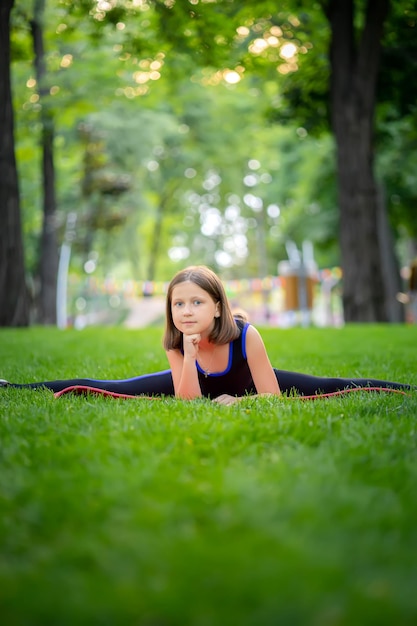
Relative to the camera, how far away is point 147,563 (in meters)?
1.63

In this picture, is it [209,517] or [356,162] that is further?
[356,162]

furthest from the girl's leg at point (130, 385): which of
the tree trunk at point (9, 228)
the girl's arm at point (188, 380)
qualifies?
the tree trunk at point (9, 228)

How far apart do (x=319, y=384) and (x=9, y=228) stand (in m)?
8.38

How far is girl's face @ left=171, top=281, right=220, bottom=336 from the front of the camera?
419cm

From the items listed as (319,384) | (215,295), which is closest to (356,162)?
(319,384)

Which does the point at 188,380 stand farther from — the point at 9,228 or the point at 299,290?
the point at 299,290

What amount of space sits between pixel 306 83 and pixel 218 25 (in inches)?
109

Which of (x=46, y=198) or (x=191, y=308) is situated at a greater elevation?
(x=46, y=198)

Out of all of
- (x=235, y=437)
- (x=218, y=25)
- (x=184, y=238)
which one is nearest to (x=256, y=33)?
(x=218, y=25)

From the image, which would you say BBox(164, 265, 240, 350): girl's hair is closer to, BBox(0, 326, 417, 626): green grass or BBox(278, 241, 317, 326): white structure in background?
BBox(0, 326, 417, 626): green grass

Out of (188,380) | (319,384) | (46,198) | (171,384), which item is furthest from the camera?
(46,198)

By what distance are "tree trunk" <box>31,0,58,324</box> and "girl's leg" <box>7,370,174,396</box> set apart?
12937mm

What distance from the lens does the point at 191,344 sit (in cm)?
420

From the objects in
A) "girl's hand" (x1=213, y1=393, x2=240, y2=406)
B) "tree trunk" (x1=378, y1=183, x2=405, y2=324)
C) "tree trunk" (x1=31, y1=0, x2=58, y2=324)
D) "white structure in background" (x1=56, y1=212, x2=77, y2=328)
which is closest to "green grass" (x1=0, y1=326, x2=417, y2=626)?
"girl's hand" (x1=213, y1=393, x2=240, y2=406)
